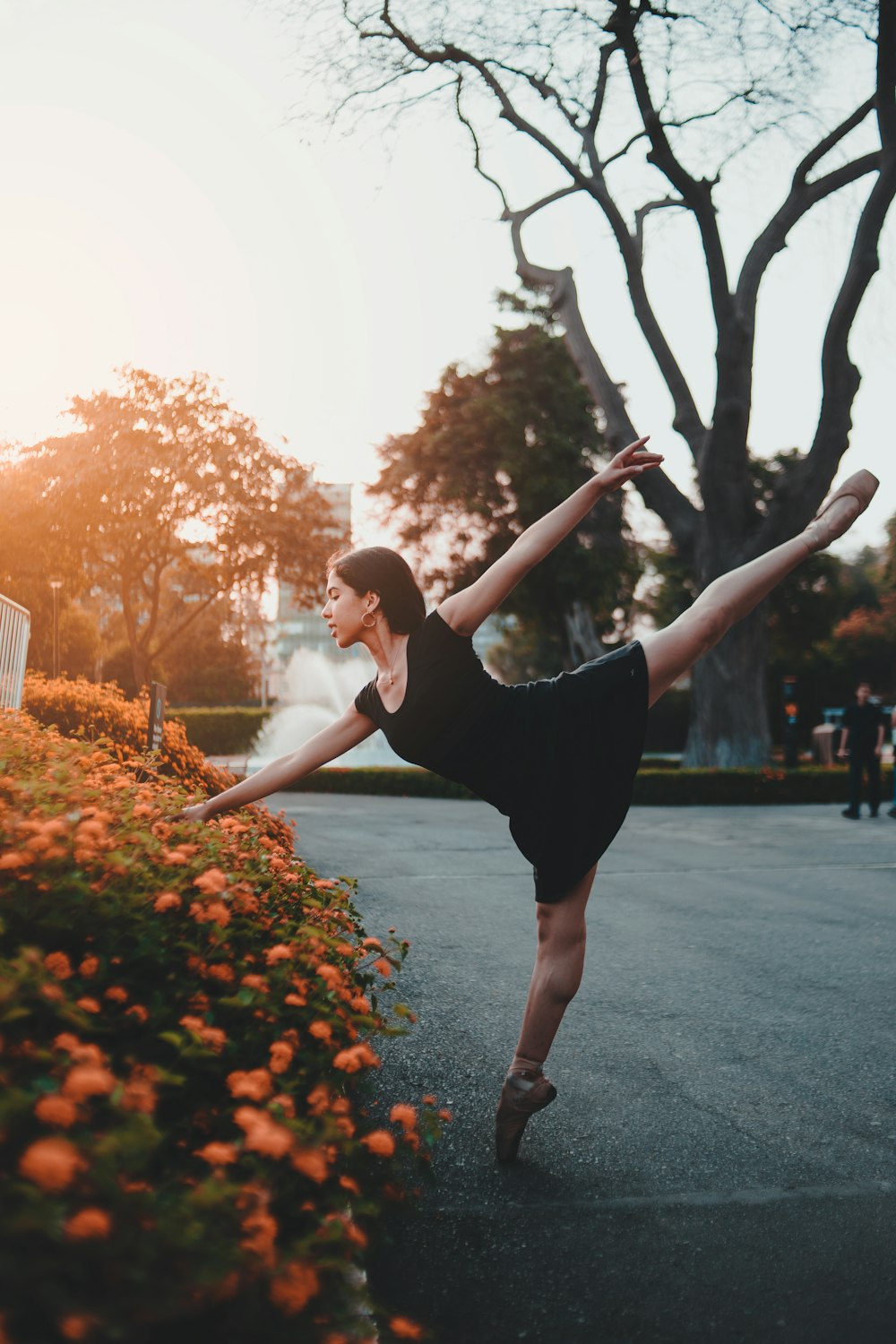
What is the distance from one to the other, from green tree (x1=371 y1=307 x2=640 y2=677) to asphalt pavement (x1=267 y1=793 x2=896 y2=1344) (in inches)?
938

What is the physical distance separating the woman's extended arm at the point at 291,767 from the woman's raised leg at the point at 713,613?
2.93 ft

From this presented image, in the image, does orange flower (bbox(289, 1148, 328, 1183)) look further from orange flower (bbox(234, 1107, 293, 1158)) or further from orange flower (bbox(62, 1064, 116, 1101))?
orange flower (bbox(62, 1064, 116, 1101))

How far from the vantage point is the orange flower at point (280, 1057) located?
5.83 feet

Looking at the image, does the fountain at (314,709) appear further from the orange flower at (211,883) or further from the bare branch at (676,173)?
the orange flower at (211,883)

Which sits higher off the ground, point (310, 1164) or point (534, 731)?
point (534, 731)

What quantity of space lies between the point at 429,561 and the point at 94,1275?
3144 cm

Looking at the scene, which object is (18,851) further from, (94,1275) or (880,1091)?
(880,1091)

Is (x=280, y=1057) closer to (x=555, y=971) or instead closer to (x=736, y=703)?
(x=555, y=971)

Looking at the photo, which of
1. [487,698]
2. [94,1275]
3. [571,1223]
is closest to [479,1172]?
[571,1223]

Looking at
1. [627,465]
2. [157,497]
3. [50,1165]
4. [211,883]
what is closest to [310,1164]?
[50,1165]

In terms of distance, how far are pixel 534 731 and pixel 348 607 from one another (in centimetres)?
68

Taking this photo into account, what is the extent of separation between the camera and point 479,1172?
286 centimetres

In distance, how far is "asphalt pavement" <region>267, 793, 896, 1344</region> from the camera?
2.22m

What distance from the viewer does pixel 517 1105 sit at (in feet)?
9.42
